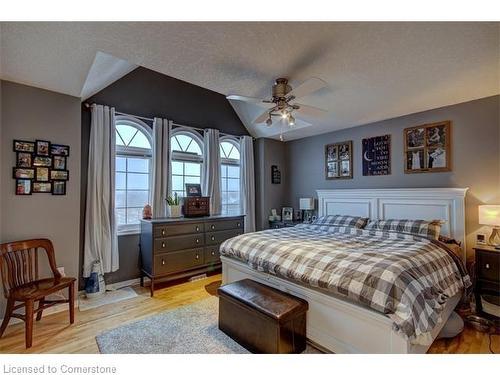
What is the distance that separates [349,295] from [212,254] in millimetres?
2424

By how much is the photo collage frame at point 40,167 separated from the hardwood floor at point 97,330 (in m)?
1.35

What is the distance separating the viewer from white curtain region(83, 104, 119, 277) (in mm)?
3164

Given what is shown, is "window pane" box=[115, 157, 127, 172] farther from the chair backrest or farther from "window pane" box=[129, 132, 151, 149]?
the chair backrest

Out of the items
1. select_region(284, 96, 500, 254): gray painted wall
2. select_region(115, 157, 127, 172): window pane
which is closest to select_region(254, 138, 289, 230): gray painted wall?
select_region(284, 96, 500, 254): gray painted wall

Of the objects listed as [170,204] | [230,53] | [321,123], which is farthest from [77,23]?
[321,123]

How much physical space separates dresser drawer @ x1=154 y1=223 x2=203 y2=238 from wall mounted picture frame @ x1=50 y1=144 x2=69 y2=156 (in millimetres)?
1334

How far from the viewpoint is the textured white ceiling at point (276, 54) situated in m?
1.74

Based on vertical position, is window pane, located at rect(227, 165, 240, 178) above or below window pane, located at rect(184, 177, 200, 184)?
above

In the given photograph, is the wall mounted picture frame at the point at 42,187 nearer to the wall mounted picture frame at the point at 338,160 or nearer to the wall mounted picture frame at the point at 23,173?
the wall mounted picture frame at the point at 23,173

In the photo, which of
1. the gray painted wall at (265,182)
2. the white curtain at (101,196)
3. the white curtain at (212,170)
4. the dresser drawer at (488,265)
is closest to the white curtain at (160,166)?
the white curtain at (101,196)

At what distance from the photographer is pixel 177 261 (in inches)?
135

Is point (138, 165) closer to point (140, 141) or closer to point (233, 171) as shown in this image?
point (140, 141)

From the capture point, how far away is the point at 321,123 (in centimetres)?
413
